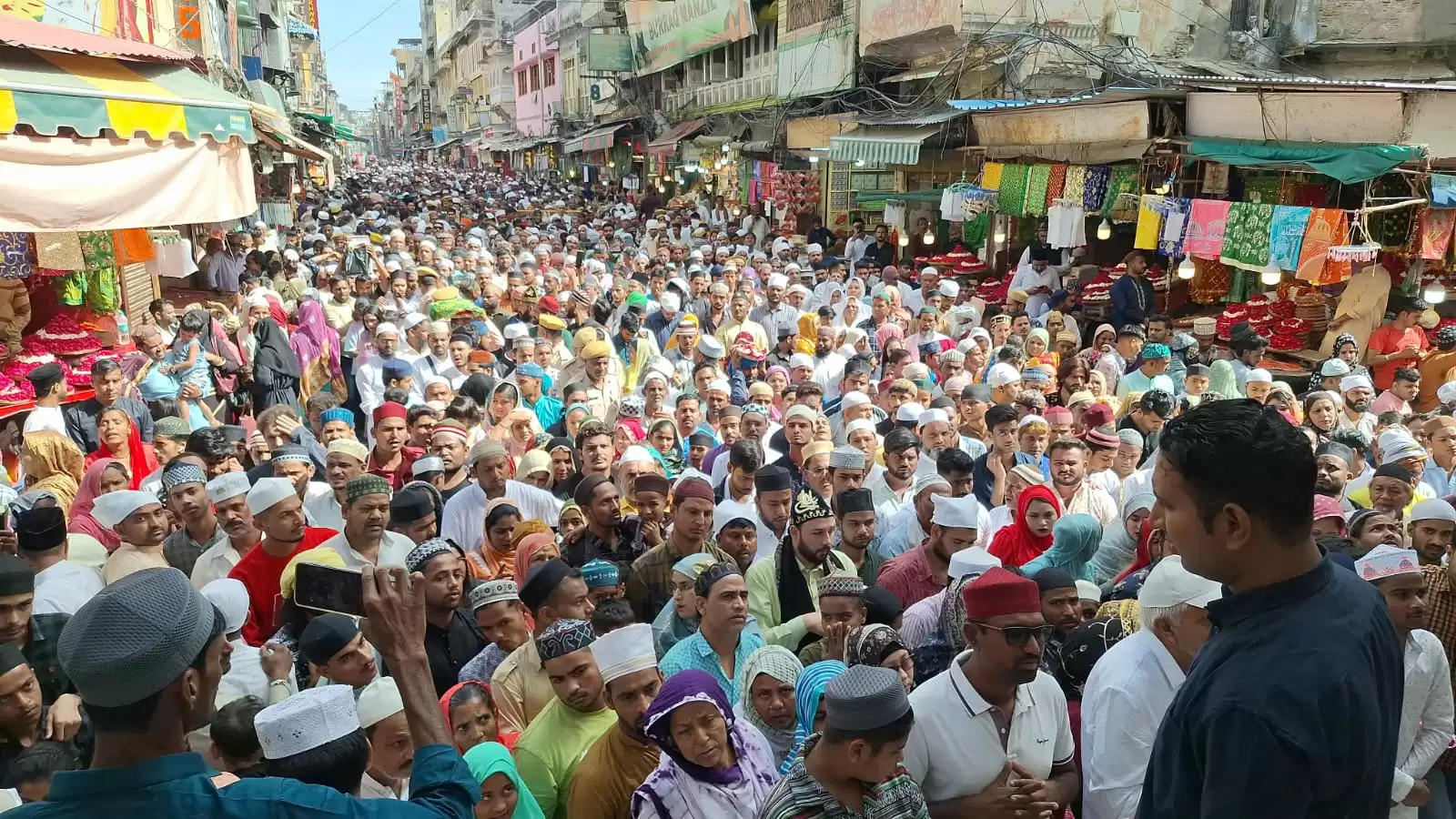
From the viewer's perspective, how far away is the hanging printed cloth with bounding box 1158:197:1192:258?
11266mm

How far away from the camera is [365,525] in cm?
472

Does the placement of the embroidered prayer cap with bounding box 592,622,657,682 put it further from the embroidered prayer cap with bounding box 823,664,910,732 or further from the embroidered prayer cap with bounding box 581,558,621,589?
the embroidered prayer cap with bounding box 581,558,621,589

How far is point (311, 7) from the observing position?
5547 centimetres

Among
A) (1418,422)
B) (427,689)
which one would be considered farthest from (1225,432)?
(1418,422)

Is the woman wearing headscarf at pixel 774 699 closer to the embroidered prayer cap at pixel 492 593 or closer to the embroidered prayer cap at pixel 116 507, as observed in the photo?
the embroidered prayer cap at pixel 492 593

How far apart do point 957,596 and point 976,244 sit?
14805 mm

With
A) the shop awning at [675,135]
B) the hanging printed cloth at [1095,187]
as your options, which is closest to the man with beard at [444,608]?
Answer: the hanging printed cloth at [1095,187]

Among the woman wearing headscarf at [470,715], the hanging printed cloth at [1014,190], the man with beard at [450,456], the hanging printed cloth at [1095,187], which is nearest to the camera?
the woman wearing headscarf at [470,715]

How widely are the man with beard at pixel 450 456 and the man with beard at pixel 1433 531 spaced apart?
4.95 metres

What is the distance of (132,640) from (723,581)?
2.32m

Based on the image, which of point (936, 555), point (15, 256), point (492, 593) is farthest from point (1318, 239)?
point (15, 256)

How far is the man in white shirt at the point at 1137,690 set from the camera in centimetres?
284

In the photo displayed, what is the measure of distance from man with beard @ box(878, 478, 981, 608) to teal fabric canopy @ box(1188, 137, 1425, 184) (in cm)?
712

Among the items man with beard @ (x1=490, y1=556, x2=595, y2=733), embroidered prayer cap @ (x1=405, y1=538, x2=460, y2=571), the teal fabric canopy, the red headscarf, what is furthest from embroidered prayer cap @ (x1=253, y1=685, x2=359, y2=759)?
the teal fabric canopy
